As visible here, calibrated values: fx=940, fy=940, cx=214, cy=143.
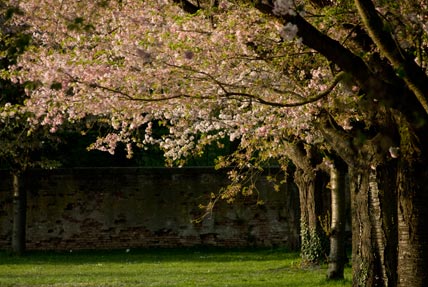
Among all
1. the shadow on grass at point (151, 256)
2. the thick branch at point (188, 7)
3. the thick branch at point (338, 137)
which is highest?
the thick branch at point (188, 7)

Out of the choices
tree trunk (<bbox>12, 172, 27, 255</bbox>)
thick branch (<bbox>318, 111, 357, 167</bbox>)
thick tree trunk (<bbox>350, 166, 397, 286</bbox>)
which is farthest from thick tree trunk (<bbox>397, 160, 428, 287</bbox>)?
tree trunk (<bbox>12, 172, 27, 255</bbox>)

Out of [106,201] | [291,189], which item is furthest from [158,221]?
[291,189]

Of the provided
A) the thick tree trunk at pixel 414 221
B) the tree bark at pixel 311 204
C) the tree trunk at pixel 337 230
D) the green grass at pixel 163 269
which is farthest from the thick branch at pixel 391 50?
the tree bark at pixel 311 204

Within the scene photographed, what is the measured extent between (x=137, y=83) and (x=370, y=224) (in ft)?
11.8

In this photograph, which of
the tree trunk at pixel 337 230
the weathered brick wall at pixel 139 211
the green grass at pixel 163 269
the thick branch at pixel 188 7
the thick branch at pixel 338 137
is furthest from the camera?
the weathered brick wall at pixel 139 211

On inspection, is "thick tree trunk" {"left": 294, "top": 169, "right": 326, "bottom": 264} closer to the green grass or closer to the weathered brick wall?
the green grass

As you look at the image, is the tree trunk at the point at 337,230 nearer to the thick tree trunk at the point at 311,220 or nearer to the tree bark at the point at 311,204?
the tree bark at the point at 311,204

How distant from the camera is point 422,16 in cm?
984

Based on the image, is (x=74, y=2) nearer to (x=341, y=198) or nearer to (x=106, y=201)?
(x=341, y=198)

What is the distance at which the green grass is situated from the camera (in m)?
18.5

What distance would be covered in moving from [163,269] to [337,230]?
506cm

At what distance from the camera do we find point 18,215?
27.5m

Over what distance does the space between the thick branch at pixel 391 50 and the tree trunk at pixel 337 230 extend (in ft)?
30.2

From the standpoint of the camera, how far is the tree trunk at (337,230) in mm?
18250
